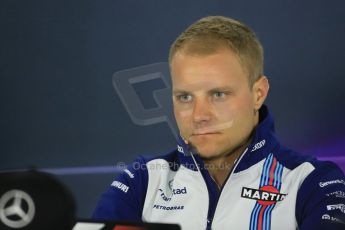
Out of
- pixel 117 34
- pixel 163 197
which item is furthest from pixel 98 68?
pixel 163 197

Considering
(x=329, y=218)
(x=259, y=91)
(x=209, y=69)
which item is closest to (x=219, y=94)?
(x=209, y=69)

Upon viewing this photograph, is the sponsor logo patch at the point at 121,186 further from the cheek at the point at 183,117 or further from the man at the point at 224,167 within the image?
the cheek at the point at 183,117

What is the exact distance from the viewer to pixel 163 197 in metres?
1.12

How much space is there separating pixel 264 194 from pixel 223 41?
0.29m

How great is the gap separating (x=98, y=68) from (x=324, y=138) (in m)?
0.81

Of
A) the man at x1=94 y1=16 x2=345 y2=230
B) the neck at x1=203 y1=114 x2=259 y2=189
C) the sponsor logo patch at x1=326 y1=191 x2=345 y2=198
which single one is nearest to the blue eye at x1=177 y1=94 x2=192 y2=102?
the man at x1=94 y1=16 x2=345 y2=230

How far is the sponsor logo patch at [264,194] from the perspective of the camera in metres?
1.04

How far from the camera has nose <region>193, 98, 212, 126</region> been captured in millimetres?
958

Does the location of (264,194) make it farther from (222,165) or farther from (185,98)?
(185,98)

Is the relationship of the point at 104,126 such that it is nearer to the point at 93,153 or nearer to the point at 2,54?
the point at 93,153

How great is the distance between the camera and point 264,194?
3.47 feet

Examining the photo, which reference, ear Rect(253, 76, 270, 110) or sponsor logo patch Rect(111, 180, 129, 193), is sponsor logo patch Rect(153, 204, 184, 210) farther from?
ear Rect(253, 76, 270, 110)

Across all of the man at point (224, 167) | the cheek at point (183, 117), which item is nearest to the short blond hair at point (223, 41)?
the man at point (224, 167)

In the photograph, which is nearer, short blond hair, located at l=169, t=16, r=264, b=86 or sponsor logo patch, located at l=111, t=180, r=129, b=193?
short blond hair, located at l=169, t=16, r=264, b=86
